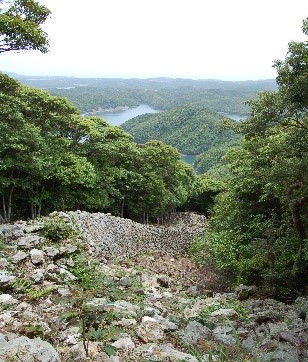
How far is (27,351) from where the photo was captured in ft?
15.6

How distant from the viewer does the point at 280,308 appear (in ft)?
30.3

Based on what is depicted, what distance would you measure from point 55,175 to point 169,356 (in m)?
17.8

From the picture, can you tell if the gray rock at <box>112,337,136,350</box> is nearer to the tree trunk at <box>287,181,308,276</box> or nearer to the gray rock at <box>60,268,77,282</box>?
the gray rock at <box>60,268,77,282</box>

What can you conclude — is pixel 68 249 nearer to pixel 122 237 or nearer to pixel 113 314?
pixel 113 314

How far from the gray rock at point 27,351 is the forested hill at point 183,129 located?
397 ft

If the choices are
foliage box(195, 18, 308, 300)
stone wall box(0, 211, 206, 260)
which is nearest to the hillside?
stone wall box(0, 211, 206, 260)

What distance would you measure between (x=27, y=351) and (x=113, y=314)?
6.54ft

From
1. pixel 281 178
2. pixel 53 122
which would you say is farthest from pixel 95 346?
pixel 53 122

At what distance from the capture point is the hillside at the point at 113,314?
5.18 m

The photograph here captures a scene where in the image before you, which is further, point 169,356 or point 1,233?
point 1,233

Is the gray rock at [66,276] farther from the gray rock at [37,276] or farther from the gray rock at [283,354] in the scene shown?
the gray rock at [283,354]

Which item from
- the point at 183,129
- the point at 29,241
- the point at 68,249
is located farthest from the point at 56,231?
the point at 183,129

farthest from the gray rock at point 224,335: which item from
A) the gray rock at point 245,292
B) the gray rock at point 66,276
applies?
the gray rock at point 245,292

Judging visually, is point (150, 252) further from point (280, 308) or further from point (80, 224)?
point (280, 308)
